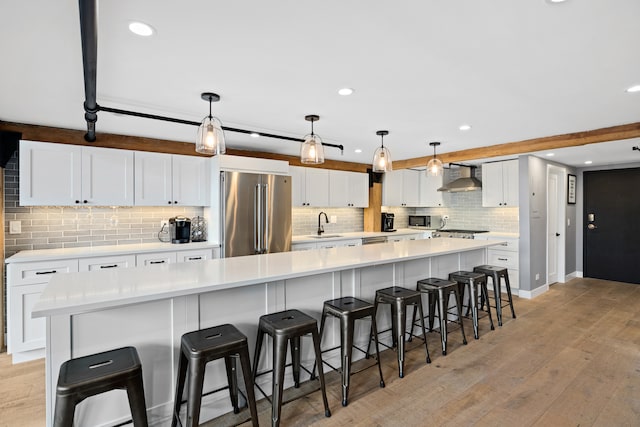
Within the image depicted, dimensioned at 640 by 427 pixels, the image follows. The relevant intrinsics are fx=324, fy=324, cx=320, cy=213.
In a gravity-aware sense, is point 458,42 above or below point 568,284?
above

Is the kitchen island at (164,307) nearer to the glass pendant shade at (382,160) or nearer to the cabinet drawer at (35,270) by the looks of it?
the glass pendant shade at (382,160)

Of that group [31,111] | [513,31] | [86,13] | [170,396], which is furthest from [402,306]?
[31,111]

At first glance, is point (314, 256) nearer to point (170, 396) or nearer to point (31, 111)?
point (170, 396)

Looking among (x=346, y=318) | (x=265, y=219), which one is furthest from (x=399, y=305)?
(x=265, y=219)

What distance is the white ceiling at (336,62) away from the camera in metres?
1.54

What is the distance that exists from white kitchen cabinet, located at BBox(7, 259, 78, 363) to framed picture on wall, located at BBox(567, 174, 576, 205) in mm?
7803

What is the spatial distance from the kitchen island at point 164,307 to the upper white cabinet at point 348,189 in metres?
3.14

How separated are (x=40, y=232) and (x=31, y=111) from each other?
136cm

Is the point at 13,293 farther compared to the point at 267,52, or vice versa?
the point at 13,293

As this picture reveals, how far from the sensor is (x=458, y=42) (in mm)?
1813

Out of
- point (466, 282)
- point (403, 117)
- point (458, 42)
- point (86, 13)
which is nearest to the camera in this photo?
point (86, 13)

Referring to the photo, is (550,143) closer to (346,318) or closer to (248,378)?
(346,318)

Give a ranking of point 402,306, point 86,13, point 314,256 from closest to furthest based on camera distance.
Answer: point 86,13, point 402,306, point 314,256

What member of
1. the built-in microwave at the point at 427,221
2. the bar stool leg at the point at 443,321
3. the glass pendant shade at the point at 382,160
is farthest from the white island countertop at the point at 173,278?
the built-in microwave at the point at 427,221
